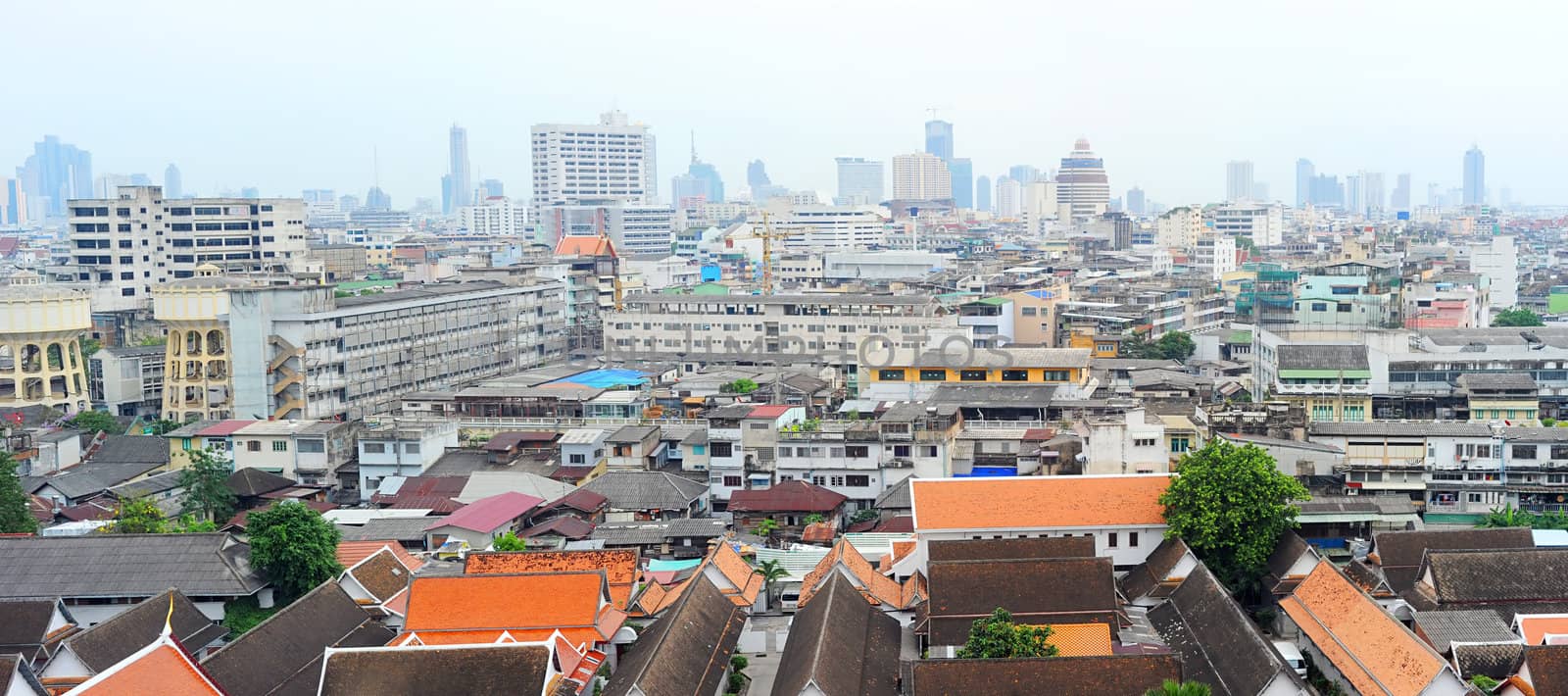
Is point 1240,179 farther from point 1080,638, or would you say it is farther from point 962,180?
point 1080,638

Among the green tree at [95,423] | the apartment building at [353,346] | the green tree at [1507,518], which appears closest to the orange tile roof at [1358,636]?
the green tree at [1507,518]

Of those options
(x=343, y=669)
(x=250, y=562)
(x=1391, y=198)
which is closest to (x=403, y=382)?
(x=250, y=562)

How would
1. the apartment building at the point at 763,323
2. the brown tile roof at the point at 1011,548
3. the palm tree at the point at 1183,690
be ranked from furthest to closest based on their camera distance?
the apartment building at the point at 763,323, the brown tile roof at the point at 1011,548, the palm tree at the point at 1183,690

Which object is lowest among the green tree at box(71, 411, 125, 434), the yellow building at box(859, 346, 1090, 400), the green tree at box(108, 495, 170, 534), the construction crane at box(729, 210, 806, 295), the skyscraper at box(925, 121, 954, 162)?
the green tree at box(108, 495, 170, 534)

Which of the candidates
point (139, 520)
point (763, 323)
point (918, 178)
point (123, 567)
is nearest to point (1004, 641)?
point (123, 567)

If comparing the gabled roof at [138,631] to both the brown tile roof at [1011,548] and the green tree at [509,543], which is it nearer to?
the green tree at [509,543]

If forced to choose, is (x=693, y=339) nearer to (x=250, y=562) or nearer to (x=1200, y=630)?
(x=250, y=562)

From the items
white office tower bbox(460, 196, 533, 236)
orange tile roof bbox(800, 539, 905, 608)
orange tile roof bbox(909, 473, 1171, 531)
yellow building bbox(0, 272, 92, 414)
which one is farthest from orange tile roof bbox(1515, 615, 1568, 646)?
white office tower bbox(460, 196, 533, 236)

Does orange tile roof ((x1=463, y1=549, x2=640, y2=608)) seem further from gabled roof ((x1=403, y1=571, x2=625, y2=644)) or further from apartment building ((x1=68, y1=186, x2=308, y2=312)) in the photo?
apartment building ((x1=68, y1=186, x2=308, y2=312))
